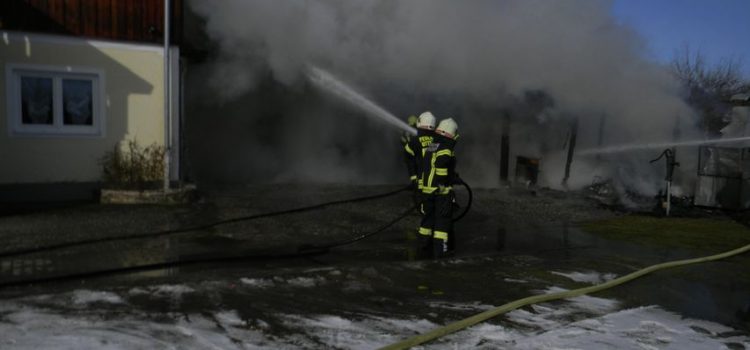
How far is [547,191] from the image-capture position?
12.8 metres

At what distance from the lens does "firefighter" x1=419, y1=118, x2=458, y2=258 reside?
6.48 m

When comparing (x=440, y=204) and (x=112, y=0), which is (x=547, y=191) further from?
(x=112, y=0)

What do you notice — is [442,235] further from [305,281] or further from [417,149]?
[305,281]

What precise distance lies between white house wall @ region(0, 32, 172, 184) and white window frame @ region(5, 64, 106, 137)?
4 cm

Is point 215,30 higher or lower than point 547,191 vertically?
higher

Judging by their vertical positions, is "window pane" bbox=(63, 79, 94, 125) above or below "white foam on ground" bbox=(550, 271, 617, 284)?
above

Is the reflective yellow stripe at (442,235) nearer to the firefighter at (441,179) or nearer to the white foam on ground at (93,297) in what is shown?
the firefighter at (441,179)

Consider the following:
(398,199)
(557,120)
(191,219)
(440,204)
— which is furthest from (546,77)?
(191,219)

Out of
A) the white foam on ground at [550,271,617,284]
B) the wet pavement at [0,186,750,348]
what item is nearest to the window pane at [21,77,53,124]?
the wet pavement at [0,186,750,348]

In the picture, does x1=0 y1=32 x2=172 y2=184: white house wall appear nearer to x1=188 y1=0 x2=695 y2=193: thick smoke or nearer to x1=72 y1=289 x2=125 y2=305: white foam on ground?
x1=188 y1=0 x2=695 y2=193: thick smoke

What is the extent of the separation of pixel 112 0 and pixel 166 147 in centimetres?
243

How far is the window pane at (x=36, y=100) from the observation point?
8992 millimetres

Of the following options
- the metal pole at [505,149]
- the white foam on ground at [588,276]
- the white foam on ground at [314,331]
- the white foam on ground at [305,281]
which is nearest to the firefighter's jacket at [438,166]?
the white foam on ground at [588,276]

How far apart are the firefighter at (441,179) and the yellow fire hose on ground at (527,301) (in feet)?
5.60
